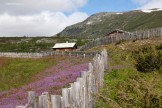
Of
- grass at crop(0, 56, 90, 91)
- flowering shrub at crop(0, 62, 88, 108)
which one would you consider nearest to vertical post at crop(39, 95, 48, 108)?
flowering shrub at crop(0, 62, 88, 108)

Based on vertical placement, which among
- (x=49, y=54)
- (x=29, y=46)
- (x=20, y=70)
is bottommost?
(x=20, y=70)

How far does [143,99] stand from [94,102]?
3159 mm

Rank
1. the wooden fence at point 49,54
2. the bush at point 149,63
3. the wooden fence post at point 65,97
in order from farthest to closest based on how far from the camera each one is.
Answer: the wooden fence at point 49,54 < the bush at point 149,63 < the wooden fence post at point 65,97

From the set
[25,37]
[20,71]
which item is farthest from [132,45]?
[25,37]

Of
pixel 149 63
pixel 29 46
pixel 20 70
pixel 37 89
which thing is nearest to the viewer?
pixel 37 89

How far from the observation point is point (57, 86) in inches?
790

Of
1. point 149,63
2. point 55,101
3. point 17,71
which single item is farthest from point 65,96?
point 17,71

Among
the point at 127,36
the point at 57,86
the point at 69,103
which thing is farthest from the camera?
the point at 127,36

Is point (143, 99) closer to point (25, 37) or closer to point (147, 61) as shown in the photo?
point (147, 61)

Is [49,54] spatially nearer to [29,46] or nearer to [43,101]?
[43,101]

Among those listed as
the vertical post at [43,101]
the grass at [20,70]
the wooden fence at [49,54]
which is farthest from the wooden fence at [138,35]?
the vertical post at [43,101]

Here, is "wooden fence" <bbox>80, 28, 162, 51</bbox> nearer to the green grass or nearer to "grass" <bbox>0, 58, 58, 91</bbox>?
the green grass

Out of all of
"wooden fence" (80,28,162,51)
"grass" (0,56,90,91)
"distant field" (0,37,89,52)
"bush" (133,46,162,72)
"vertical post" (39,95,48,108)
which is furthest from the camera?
"distant field" (0,37,89,52)

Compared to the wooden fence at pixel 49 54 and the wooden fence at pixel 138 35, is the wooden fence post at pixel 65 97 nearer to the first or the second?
the wooden fence at pixel 49 54
